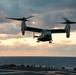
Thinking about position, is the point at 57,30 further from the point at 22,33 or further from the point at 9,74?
the point at 9,74

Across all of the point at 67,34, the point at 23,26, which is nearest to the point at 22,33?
the point at 23,26

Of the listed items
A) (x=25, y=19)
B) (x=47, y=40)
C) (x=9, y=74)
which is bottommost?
(x=9, y=74)

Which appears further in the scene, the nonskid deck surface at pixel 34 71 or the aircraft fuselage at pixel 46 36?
the aircraft fuselage at pixel 46 36

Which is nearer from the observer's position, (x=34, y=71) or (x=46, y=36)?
(x=46, y=36)

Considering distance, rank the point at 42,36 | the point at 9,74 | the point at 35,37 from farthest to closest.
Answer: the point at 35,37, the point at 42,36, the point at 9,74

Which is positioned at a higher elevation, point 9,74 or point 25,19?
point 25,19

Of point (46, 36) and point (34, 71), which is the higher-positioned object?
point (46, 36)

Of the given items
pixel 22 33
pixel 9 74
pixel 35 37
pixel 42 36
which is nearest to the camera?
pixel 9 74

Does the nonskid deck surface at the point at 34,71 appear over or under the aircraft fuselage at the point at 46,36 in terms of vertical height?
under

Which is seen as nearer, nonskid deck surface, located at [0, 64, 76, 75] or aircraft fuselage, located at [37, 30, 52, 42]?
nonskid deck surface, located at [0, 64, 76, 75]

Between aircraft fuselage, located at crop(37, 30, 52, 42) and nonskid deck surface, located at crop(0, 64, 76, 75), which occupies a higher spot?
aircraft fuselage, located at crop(37, 30, 52, 42)

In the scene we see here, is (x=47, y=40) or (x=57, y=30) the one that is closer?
(x=47, y=40)
